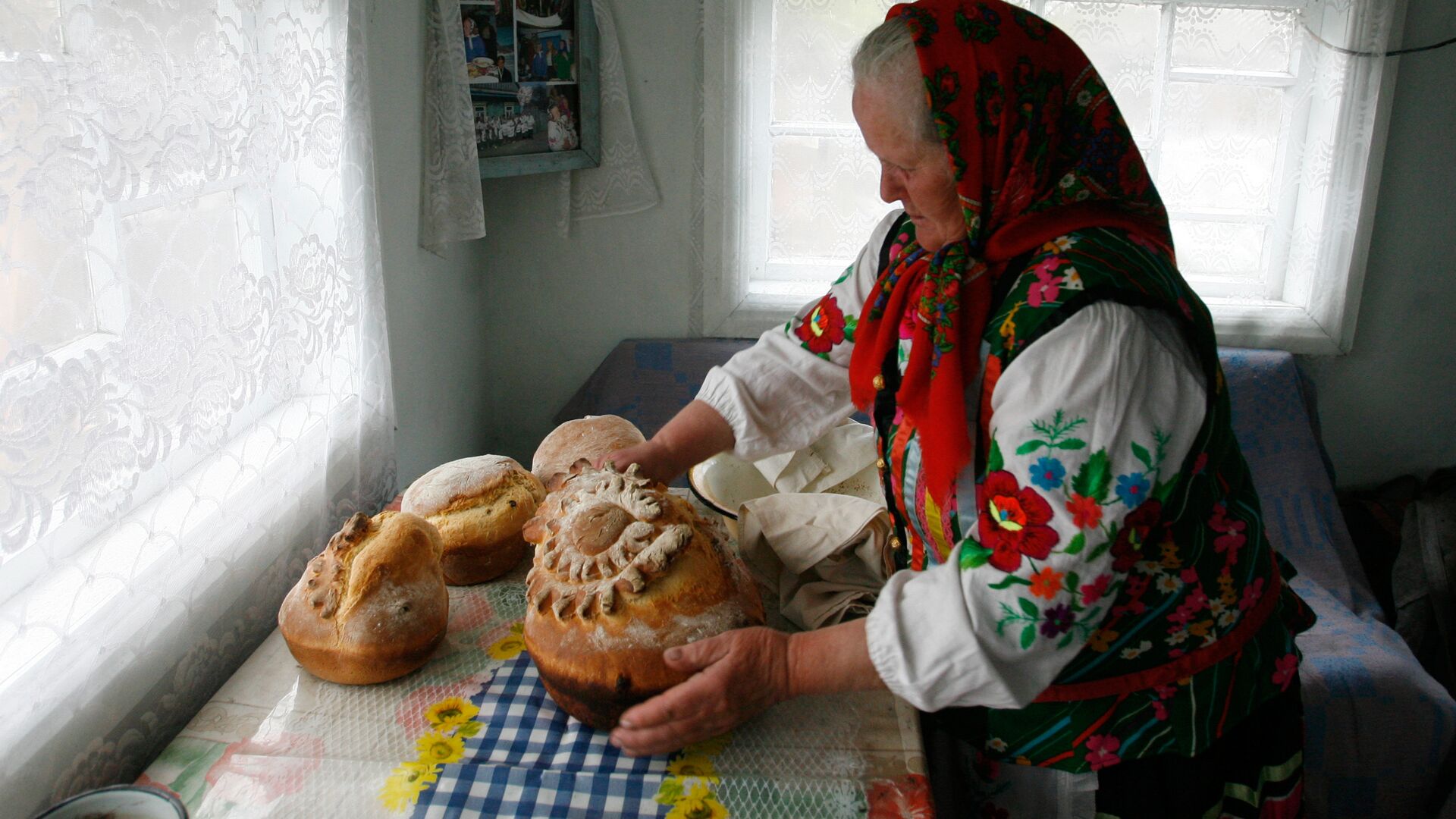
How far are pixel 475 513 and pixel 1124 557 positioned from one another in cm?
87

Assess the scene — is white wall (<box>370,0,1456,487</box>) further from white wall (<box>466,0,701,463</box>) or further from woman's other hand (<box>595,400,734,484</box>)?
woman's other hand (<box>595,400,734,484</box>)

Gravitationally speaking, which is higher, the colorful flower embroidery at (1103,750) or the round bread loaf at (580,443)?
the round bread loaf at (580,443)

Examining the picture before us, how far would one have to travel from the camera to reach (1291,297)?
9.68 feet

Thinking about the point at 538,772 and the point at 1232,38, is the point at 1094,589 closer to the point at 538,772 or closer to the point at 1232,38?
the point at 538,772

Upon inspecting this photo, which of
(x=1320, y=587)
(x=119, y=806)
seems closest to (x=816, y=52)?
(x=1320, y=587)

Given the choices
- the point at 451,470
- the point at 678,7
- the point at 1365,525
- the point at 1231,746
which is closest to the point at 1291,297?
the point at 1365,525

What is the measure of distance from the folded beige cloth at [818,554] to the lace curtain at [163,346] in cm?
69

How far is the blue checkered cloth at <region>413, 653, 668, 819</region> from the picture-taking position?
992 millimetres

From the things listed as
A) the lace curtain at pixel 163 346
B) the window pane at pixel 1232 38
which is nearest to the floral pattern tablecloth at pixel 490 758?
the lace curtain at pixel 163 346

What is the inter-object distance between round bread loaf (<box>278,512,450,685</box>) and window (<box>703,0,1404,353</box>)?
1.82m

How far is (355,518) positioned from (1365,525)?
292 centimetres

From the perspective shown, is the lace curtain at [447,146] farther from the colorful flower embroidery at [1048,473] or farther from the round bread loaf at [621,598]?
the colorful flower embroidery at [1048,473]

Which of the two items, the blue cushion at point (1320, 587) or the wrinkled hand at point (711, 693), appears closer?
the wrinkled hand at point (711, 693)

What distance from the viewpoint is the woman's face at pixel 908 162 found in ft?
3.53
